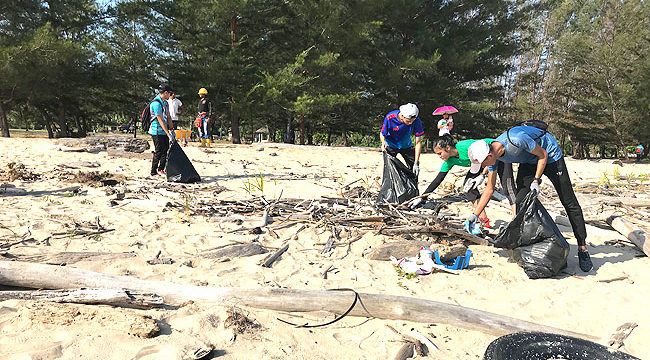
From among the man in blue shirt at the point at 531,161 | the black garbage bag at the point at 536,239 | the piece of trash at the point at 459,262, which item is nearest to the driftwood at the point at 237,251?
the piece of trash at the point at 459,262

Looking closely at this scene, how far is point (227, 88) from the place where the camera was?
54.4 feet

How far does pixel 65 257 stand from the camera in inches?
123

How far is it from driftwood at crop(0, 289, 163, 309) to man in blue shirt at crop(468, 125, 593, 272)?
296 centimetres

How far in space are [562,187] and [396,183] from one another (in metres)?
2.06

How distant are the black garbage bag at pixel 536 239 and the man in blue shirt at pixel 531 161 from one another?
0.78 feet

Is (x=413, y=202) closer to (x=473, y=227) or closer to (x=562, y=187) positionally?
(x=473, y=227)

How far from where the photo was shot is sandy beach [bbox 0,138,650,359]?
2133 mm

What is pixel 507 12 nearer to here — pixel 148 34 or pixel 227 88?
pixel 227 88

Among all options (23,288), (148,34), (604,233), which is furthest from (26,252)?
(148,34)

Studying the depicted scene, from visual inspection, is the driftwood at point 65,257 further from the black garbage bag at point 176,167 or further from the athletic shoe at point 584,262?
the athletic shoe at point 584,262

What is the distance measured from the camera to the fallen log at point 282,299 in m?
2.49

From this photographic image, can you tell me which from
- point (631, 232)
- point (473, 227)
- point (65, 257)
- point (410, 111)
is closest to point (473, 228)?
point (473, 227)

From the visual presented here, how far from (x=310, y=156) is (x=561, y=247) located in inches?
375

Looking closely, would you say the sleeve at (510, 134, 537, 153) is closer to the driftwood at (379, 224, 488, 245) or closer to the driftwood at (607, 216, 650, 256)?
the driftwood at (379, 224, 488, 245)
